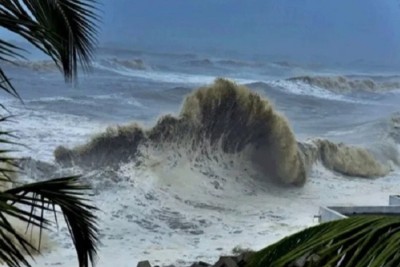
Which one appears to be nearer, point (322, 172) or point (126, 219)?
point (126, 219)

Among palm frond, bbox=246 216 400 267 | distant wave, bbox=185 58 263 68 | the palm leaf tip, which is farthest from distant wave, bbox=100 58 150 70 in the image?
palm frond, bbox=246 216 400 267

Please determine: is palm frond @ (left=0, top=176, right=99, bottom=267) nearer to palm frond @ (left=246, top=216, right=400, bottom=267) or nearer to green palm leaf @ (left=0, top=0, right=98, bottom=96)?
green palm leaf @ (left=0, top=0, right=98, bottom=96)

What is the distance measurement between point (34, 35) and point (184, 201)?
36.4 feet

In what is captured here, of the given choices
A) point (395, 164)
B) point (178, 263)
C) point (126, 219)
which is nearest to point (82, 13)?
point (178, 263)

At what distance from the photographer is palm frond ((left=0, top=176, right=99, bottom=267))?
3.57ft

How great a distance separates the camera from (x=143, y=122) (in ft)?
46.4

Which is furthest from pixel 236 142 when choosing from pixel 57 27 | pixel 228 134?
pixel 57 27

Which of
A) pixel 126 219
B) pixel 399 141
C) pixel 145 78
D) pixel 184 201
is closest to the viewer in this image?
pixel 126 219

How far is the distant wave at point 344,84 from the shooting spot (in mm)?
18906

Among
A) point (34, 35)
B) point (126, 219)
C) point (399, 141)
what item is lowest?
point (126, 219)

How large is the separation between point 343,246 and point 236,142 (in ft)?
43.6

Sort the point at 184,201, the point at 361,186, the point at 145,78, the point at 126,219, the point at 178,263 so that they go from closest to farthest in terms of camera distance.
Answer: the point at 178,263 → the point at 126,219 → the point at 184,201 → the point at 361,186 → the point at 145,78

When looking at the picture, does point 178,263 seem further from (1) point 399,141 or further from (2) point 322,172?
(1) point 399,141

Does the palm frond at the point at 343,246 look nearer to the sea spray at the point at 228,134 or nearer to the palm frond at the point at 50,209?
the palm frond at the point at 50,209
